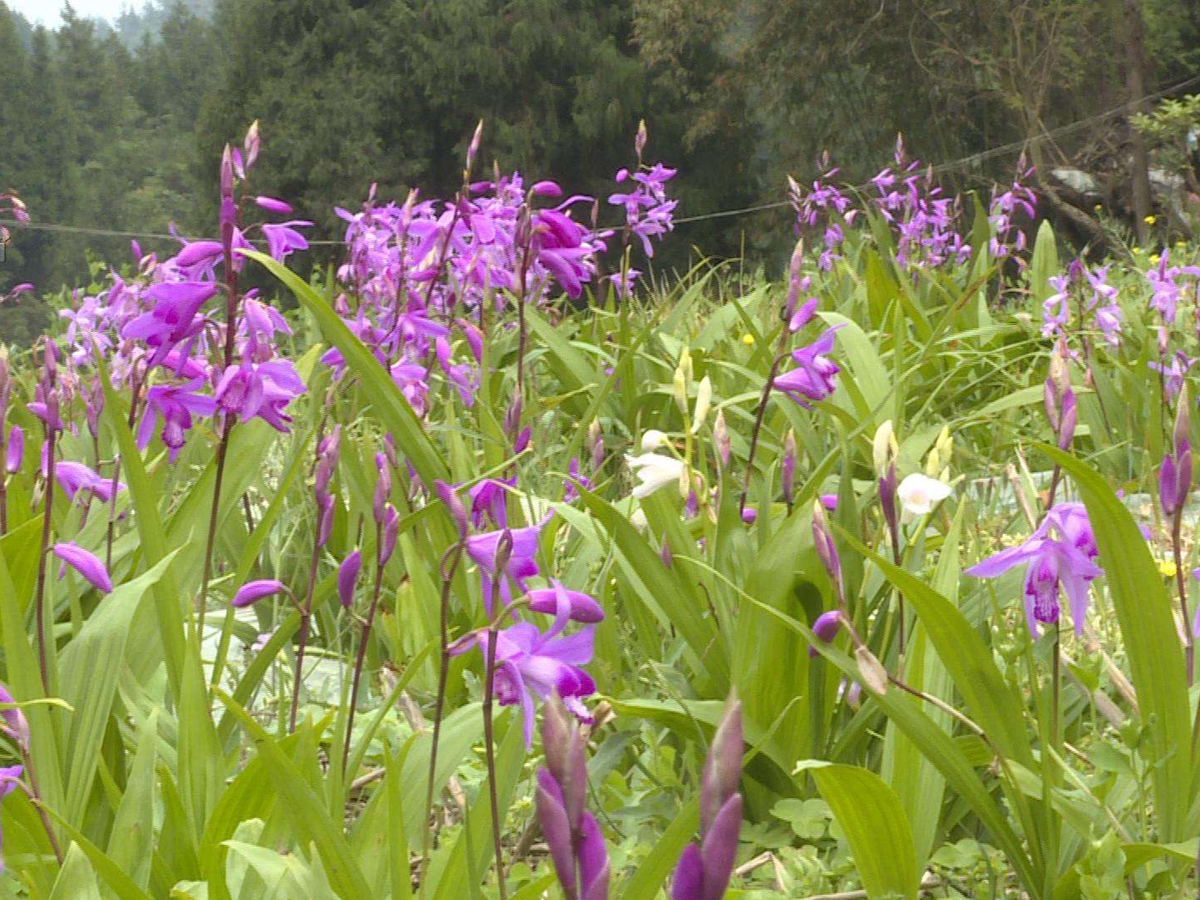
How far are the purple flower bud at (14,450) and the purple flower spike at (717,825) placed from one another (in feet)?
4.86

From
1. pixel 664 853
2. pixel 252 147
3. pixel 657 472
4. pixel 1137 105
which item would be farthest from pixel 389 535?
pixel 1137 105

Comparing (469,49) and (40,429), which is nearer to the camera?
(40,429)

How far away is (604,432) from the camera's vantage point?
4066 mm

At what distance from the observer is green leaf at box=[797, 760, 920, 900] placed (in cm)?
136

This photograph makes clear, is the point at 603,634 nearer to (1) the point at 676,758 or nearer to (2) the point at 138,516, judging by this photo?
(1) the point at 676,758

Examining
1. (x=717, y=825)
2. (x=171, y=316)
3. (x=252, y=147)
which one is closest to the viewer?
(x=717, y=825)

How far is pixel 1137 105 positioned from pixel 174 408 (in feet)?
52.2

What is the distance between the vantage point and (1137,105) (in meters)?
15.5

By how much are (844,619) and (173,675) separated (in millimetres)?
856

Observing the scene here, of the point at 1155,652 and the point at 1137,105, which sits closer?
the point at 1155,652

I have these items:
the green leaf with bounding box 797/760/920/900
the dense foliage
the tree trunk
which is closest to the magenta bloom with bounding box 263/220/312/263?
the dense foliage

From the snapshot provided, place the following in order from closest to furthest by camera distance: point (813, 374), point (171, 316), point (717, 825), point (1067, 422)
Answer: point (717, 825), point (1067, 422), point (171, 316), point (813, 374)

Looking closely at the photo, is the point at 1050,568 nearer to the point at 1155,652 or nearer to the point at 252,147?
the point at 1155,652

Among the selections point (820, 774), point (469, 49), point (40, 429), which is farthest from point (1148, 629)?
point (469, 49)
